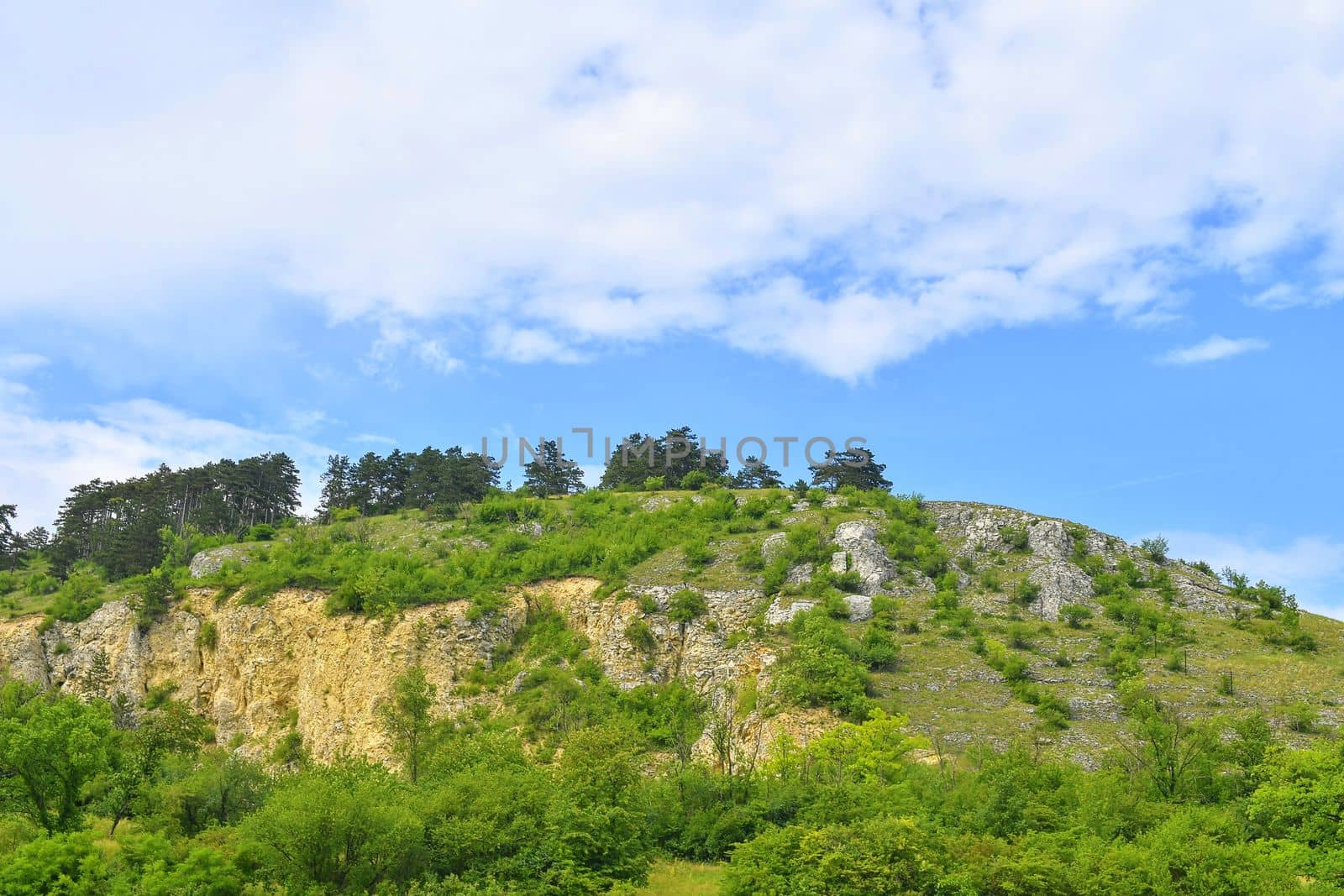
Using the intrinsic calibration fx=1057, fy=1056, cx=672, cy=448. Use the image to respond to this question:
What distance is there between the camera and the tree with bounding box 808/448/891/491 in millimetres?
111750

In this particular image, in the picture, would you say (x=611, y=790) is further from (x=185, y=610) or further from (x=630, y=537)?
(x=185, y=610)

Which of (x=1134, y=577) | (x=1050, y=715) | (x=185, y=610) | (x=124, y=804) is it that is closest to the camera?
(x=124, y=804)

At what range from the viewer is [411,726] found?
63.2 m

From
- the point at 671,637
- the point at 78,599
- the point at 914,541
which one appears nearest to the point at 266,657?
the point at 78,599

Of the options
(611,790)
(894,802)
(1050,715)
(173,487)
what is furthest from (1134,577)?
(173,487)

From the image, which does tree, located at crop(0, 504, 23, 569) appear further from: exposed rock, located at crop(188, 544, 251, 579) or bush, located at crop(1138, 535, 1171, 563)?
bush, located at crop(1138, 535, 1171, 563)

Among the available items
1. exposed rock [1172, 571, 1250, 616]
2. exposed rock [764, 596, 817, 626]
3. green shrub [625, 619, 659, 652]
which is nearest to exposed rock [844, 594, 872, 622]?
exposed rock [764, 596, 817, 626]

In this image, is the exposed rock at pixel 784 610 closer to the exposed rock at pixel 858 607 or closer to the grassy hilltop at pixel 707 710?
the grassy hilltop at pixel 707 710

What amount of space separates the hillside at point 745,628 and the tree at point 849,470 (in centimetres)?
2002

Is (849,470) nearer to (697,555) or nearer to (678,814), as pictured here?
(697,555)

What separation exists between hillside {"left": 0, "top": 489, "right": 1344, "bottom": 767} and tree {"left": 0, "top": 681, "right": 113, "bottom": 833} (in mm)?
19883

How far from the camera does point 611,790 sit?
48969 mm

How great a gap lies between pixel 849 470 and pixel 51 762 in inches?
3151

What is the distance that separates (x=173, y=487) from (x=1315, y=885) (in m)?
109
